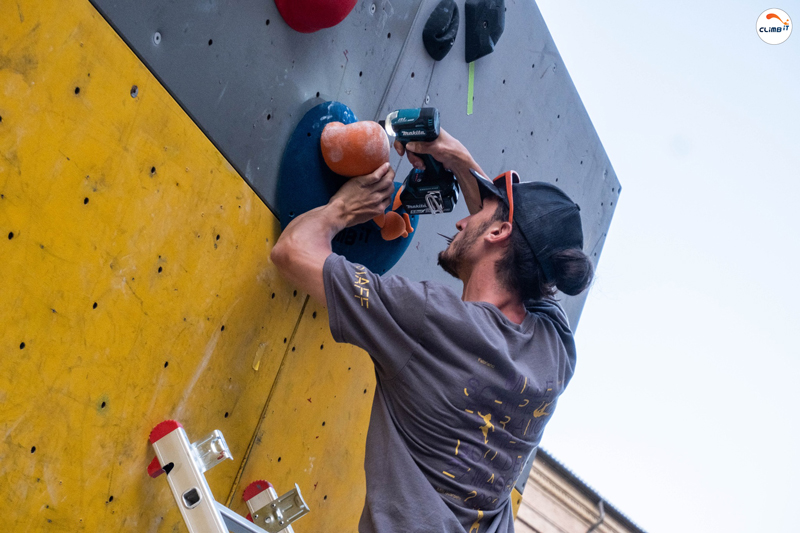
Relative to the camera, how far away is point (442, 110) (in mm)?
2355

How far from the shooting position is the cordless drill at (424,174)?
174cm

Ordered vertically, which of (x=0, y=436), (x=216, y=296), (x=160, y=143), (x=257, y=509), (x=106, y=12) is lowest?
(x=257, y=509)

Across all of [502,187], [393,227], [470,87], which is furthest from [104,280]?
[470,87]

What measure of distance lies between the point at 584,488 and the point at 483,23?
9004 mm

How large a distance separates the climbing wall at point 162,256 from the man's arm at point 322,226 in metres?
0.15

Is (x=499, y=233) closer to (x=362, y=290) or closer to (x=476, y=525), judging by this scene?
(x=362, y=290)

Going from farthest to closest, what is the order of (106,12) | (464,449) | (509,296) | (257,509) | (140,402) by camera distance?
1. (509,296)
2. (257,509)
3. (464,449)
4. (140,402)
5. (106,12)

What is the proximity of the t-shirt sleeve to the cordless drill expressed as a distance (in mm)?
408

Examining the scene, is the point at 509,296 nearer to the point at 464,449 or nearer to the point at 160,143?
the point at 464,449

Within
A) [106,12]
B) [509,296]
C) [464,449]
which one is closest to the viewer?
[106,12]

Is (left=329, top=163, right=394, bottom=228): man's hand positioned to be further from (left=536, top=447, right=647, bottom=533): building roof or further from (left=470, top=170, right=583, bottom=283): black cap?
(left=536, top=447, right=647, bottom=533): building roof

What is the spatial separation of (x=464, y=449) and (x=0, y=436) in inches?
38.1

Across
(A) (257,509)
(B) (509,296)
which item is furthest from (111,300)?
(B) (509,296)

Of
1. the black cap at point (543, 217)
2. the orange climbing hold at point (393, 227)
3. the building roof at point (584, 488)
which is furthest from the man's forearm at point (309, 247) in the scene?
the building roof at point (584, 488)
